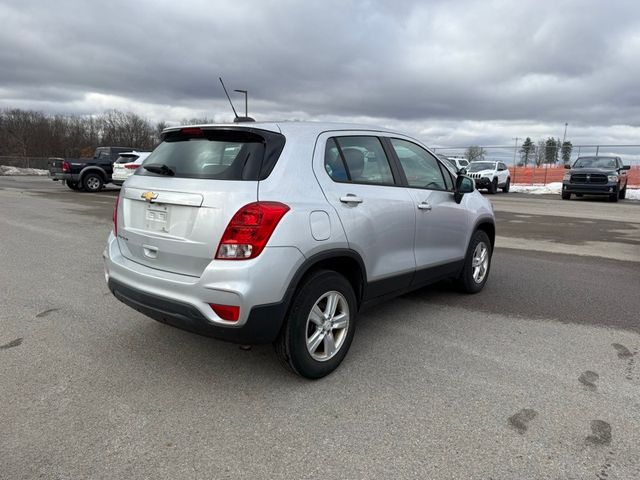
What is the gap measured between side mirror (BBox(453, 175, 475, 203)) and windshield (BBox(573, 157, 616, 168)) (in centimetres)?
1986

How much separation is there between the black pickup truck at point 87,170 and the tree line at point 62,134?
33.0 metres

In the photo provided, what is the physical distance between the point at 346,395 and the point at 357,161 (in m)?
1.74

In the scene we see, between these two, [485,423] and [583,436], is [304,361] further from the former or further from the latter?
[583,436]

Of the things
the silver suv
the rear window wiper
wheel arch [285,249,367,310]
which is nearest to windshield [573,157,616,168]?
the silver suv

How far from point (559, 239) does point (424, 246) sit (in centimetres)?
667

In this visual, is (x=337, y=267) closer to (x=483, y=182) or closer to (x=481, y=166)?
(x=483, y=182)

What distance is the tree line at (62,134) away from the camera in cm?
5831

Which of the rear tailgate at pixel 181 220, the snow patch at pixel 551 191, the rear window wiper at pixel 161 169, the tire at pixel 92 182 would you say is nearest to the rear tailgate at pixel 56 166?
the tire at pixel 92 182

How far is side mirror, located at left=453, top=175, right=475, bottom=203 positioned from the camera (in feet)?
15.9

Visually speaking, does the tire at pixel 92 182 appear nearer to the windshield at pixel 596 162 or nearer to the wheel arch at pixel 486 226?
the wheel arch at pixel 486 226

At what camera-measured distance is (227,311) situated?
2.89m

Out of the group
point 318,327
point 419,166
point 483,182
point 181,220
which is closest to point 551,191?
point 483,182

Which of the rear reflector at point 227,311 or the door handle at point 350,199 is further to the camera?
the door handle at point 350,199

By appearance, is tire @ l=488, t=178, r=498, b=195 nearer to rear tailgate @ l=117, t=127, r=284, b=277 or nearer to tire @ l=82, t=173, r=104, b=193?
tire @ l=82, t=173, r=104, b=193
